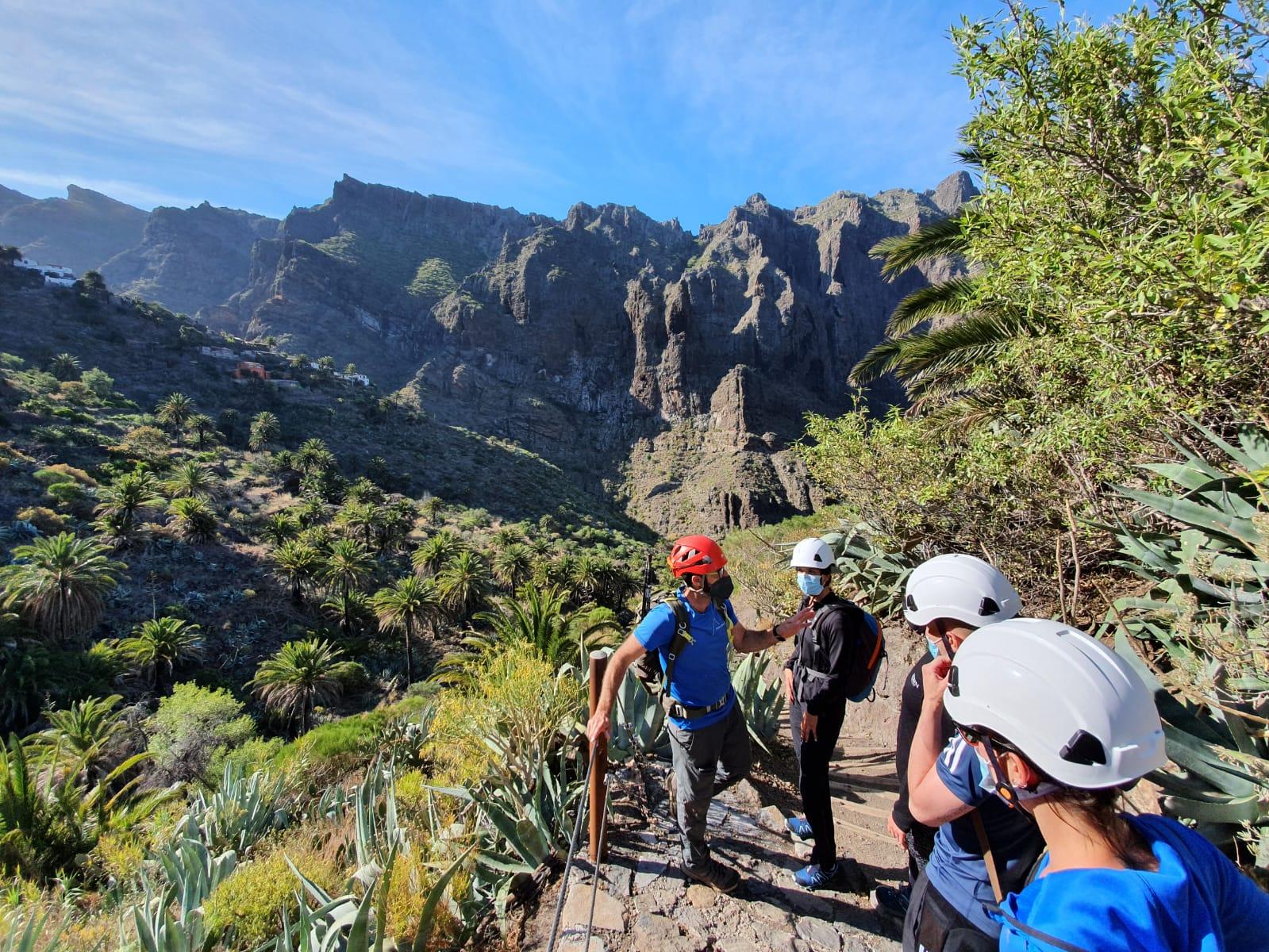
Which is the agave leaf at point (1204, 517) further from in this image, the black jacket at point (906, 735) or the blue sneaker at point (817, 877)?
the blue sneaker at point (817, 877)

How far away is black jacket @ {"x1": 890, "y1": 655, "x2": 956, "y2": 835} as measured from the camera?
2258 mm

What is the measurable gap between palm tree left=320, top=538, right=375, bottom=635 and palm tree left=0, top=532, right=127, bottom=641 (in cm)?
940

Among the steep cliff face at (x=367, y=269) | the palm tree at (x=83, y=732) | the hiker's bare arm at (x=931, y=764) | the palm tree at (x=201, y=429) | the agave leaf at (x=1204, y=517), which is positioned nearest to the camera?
the hiker's bare arm at (x=931, y=764)

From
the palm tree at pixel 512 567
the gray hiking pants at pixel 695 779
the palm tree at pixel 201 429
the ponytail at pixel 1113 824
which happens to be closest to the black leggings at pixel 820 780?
the gray hiking pants at pixel 695 779

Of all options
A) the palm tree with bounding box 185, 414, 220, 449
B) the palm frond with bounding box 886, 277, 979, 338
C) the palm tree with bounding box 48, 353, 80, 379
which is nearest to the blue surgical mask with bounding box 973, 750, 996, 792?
the palm frond with bounding box 886, 277, 979, 338

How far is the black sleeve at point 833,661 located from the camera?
288cm

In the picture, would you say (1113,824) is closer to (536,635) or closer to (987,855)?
(987,855)

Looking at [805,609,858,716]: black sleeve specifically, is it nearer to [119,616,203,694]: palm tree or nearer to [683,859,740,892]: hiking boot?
[683,859,740,892]: hiking boot

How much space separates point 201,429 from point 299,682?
38.7 metres

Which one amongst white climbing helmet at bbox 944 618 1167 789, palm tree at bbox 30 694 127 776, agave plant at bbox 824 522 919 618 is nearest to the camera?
white climbing helmet at bbox 944 618 1167 789

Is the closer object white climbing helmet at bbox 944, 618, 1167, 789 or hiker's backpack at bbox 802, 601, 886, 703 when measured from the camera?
white climbing helmet at bbox 944, 618, 1167, 789

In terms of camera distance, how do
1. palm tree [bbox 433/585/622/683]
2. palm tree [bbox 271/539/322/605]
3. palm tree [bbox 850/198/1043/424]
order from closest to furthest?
palm tree [bbox 433/585/622/683]
palm tree [bbox 850/198/1043/424]
palm tree [bbox 271/539/322/605]

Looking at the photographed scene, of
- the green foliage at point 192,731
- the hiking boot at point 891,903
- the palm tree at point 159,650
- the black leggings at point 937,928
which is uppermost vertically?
the black leggings at point 937,928

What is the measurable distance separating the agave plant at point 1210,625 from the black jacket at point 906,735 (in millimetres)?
1200
